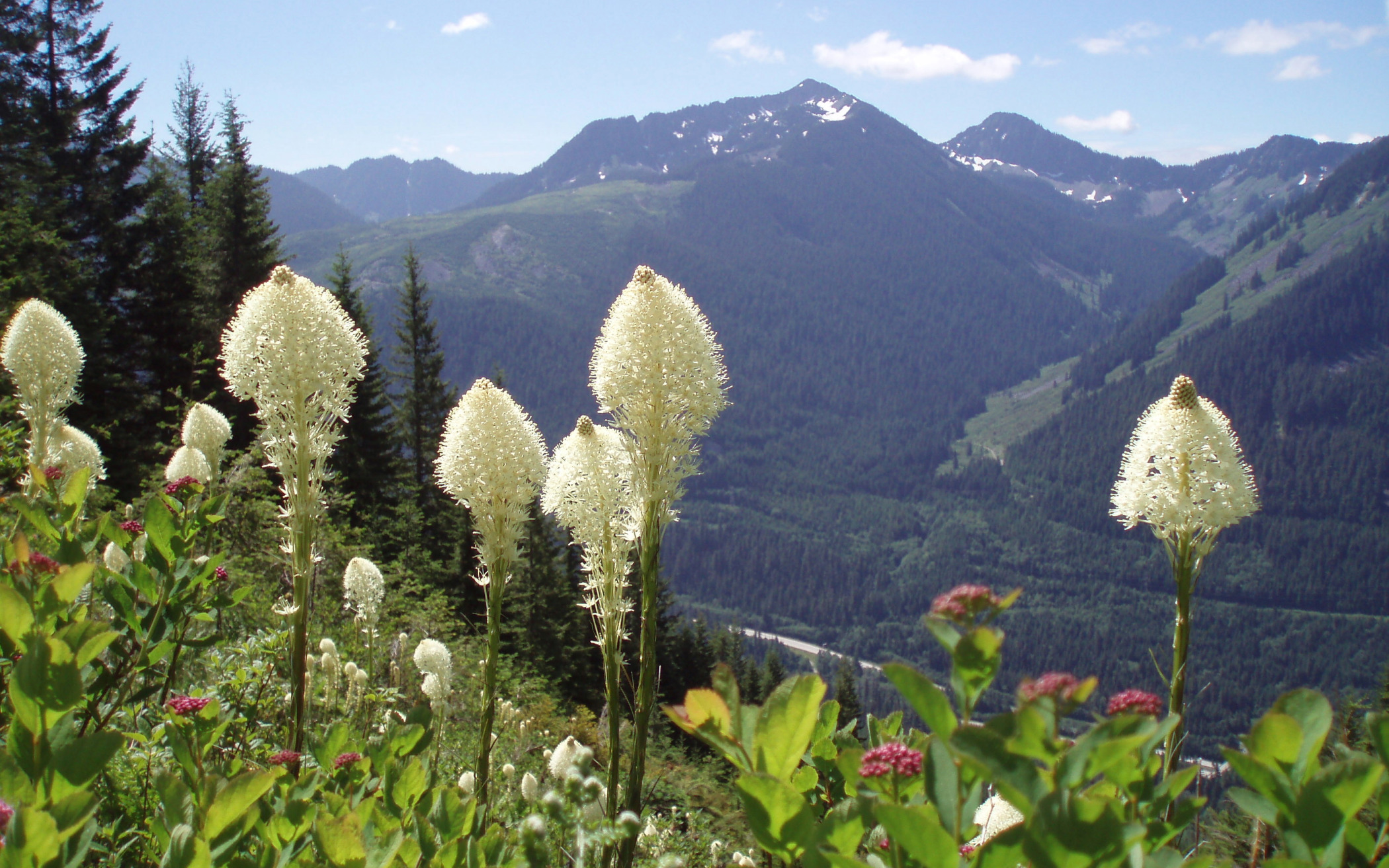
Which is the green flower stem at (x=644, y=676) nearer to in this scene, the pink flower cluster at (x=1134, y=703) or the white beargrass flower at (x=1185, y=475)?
the pink flower cluster at (x=1134, y=703)

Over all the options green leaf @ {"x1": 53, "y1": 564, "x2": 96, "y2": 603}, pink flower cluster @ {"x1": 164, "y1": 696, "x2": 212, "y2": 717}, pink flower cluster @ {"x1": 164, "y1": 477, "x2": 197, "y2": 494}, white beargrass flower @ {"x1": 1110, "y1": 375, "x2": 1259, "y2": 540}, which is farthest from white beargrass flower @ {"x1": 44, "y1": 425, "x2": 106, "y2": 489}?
white beargrass flower @ {"x1": 1110, "y1": 375, "x2": 1259, "y2": 540}

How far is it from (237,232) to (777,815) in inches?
1263

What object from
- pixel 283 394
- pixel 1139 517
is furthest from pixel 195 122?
pixel 1139 517

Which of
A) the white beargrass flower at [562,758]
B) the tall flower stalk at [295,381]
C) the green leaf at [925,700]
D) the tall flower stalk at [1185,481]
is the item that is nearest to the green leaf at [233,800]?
the green leaf at [925,700]

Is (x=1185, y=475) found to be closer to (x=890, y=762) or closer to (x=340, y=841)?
(x=890, y=762)

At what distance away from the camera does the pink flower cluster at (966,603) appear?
3.22 ft

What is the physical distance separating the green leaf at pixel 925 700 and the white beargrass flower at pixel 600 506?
282 cm

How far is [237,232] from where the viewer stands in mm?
27703

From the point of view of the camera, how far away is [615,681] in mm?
3463

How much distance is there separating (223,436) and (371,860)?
27.6ft

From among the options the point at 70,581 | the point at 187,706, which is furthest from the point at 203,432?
the point at 70,581

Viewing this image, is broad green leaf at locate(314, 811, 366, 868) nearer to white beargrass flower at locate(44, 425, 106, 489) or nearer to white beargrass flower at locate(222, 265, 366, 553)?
white beargrass flower at locate(222, 265, 366, 553)

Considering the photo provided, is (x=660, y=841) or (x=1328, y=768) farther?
(x=660, y=841)

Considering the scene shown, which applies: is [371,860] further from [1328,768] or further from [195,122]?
[195,122]
